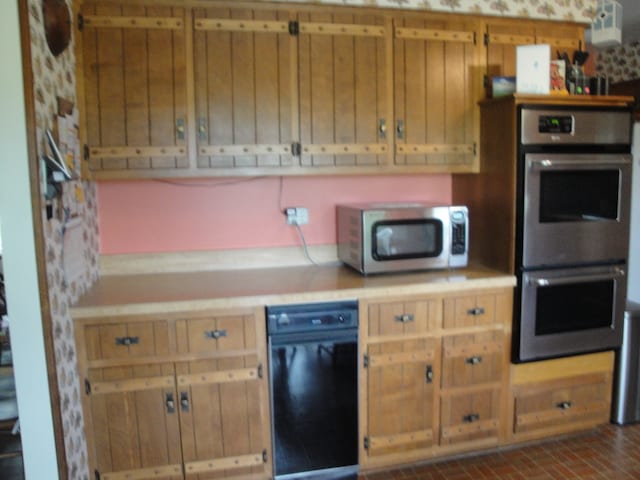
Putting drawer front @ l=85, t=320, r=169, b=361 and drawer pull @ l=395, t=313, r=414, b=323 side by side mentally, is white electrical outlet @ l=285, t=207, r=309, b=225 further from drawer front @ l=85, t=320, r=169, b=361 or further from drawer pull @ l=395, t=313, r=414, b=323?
drawer front @ l=85, t=320, r=169, b=361

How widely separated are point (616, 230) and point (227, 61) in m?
Result: 2.09

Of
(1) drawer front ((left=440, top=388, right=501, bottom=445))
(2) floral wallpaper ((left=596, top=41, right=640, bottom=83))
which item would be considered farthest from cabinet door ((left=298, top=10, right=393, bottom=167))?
(2) floral wallpaper ((left=596, top=41, right=640, bottom=83))

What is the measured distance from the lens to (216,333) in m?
2.06

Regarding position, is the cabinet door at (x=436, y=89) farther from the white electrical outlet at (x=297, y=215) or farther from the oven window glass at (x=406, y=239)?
the white electrical outlet at (x=297, y=215)

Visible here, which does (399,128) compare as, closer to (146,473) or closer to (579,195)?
(579,195)

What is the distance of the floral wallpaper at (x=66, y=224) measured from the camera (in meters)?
1.72

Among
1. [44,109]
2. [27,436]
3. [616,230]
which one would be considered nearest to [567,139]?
[616,230]

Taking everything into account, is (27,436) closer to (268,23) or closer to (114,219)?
(114,219)

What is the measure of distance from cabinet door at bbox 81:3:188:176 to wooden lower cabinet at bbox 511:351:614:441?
81.3 inches

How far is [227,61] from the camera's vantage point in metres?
2.27

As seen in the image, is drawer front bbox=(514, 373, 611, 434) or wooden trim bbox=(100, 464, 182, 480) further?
drawer front bbox=(514, 373, 611, 434)

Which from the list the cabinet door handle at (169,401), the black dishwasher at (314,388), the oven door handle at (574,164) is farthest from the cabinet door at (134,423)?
the oven door handle at (574,164)

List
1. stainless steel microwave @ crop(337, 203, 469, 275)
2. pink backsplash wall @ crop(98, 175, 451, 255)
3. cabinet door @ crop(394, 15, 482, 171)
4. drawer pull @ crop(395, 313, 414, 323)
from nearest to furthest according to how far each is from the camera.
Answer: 1. drawer pull @ crop(395, 313, 414, 323)
2. stainless steel microwave @ crop(337, 203, 469, 275)
3. cabinet door @ crop(394, 15, 482, 171)
4. pink backsplash wall @ crop(98, 175, 451, 255)

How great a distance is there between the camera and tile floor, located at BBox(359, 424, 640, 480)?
228cm
